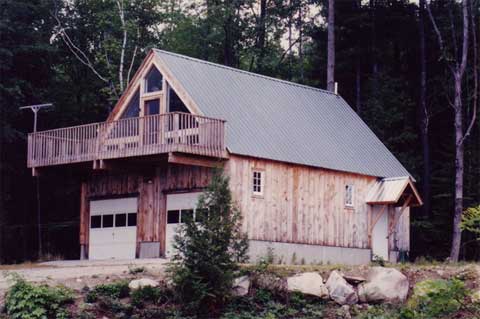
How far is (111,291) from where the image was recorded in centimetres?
2559

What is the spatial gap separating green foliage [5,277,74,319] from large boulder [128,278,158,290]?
1.82 meters

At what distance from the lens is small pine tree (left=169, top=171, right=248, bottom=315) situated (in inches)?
980

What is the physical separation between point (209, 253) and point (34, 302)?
4735 millimetres

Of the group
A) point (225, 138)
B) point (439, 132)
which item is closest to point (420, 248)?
point (439, 132)

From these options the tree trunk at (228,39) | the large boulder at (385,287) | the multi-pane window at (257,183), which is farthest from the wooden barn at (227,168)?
the tree trunk at (228,39)

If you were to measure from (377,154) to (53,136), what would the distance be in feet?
43.8

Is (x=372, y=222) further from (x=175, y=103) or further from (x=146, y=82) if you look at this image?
(x=146, y=82)

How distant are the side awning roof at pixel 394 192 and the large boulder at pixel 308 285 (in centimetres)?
1026

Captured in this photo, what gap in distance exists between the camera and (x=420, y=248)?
45.6 metres

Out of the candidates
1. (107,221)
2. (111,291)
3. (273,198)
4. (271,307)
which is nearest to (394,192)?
(273,198)

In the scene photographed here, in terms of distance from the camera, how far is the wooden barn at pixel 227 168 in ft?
105

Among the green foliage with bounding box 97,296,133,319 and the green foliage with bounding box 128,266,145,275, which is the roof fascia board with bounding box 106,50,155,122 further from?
the green foliage with bounding box 97,296,133,319

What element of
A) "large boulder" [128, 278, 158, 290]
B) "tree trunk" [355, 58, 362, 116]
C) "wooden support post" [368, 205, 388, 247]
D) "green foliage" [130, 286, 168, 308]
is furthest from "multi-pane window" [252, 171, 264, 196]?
"tree trunk" [355, 58, 362, 116]

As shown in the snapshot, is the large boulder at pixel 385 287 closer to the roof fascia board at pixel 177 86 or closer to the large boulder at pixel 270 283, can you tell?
the large boulder at pixel 270 283
